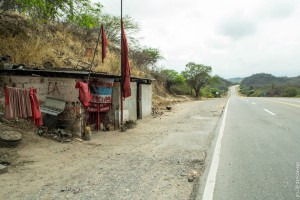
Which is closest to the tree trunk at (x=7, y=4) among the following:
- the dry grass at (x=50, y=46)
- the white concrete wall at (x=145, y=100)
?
the dry grass at (x=50, y=46)

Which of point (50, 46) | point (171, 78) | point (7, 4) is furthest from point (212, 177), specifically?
point (171, 78)

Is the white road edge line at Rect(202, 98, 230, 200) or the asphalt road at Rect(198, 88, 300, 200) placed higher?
the asphalt road at Rect(198, 88, 300, 200)

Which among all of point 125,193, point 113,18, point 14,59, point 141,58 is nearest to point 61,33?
point 113,18

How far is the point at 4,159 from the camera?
7047 millimetres

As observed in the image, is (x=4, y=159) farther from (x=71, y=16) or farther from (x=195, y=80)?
(x=195, y=80)

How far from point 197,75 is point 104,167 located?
197ft

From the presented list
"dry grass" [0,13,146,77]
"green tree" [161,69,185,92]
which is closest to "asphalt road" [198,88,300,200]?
"dry grass" [0,13,146,77]

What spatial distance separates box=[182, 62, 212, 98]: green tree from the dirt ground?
55.2 metres

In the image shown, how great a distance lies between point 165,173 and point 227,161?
1.69m

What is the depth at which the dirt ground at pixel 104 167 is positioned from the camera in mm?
5117

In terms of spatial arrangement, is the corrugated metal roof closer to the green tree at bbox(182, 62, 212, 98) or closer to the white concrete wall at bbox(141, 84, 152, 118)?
the white concrete wall at bbox(141, 84, 152, 118)

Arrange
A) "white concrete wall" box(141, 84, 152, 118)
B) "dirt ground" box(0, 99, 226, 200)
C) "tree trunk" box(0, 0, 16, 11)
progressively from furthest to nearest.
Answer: "white concrete wall" box(141, 84, 152, 118)
"tree trunk" box(0, 0, 16, 11)
"dirt ground" box(0, 99, 226, 200)

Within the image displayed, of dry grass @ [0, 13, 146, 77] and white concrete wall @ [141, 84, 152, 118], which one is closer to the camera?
dry grass @ [0, 13, 146, 77]

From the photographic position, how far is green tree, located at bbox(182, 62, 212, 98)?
65.0m
